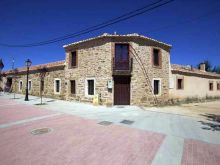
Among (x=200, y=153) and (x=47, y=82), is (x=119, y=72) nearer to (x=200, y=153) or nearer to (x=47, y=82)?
(x=200, y=153)

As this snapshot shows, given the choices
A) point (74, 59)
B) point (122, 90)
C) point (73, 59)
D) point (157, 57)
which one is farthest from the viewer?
point (73, 59)

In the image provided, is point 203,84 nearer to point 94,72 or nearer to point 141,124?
point 94,72

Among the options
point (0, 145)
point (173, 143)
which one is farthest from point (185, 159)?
point (0, 145)

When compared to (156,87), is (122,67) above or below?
above

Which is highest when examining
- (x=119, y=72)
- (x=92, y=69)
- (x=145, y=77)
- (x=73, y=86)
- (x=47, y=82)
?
(x=92, y=69)

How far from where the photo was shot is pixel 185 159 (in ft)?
14.5

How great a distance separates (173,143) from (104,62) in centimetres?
979

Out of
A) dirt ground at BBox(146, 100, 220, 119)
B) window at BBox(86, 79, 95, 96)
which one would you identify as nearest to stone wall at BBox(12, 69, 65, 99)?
window at BBox(86, 79, 95, 96)

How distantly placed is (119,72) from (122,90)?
161 cm

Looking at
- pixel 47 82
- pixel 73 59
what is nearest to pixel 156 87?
pixel 73 59

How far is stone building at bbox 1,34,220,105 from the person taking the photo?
13891 millimetres

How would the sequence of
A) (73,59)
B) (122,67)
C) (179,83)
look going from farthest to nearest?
(179,83) → (73,59) → (122,67)

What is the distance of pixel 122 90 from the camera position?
1402cm

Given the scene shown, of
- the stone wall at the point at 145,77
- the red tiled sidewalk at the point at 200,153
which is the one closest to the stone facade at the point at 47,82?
the stone wall at the point at 145,77
